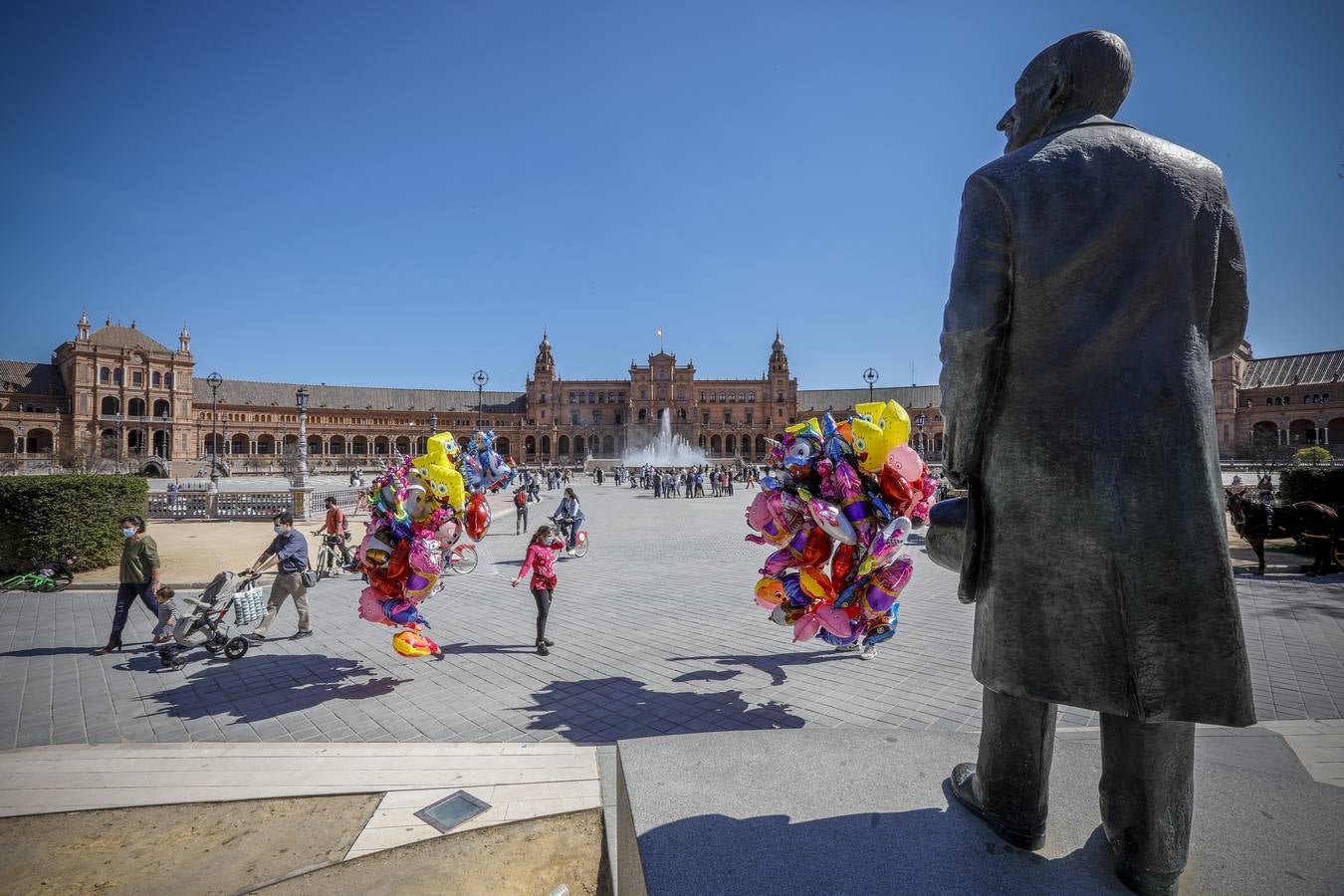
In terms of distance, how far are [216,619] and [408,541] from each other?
3.01m

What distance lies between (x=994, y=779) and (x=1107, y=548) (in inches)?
36.1

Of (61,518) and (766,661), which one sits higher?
(61,518)

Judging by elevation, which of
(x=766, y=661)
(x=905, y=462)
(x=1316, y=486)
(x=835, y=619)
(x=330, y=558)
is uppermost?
(x=905, y=462)

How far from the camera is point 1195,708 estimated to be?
166 centimetres

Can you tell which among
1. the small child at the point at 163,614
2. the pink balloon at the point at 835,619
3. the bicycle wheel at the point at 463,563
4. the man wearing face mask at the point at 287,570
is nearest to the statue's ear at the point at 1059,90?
the pink balloon at the point at 835,619

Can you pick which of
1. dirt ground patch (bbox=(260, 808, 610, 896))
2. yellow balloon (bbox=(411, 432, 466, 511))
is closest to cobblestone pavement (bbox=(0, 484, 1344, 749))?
dirt ground patch (bbox=(260, 808, 610, 896))

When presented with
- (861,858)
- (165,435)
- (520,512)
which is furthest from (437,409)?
(861,858)

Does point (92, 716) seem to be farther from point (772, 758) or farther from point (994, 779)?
point (994, 779)

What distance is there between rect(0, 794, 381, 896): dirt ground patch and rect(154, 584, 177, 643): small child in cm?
370

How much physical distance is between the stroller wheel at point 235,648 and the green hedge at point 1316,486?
60.4ft

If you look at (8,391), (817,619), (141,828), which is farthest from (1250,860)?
(8,391)

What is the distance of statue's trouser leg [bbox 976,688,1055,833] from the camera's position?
199cm

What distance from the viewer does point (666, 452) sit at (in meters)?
75.3

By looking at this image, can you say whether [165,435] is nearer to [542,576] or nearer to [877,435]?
[542,576]
